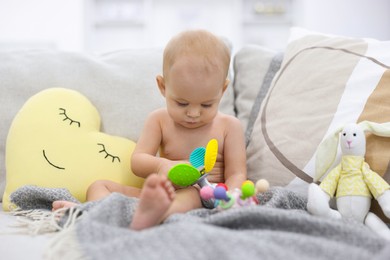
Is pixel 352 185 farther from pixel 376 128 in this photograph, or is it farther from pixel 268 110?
pixel 268 110

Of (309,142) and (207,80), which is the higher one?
(207,80)

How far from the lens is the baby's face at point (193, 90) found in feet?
3.23

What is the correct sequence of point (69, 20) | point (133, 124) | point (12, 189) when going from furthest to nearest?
point (69, 20) < point (133, 124) < point (12, 189)

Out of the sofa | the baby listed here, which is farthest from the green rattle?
the sofa

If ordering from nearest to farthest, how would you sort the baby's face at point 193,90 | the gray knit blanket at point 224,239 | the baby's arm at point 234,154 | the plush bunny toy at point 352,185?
the gray knit blanket at point 224,239 → the plush bunny toy at point 352,185 → the baby's face at point 193,90 → the baby's arm at point 234,154

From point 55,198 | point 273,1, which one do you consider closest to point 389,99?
point 55,198

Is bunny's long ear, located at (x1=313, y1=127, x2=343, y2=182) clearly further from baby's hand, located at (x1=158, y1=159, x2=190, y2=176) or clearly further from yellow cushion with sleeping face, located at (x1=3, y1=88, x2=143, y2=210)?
yellow cushion with sleeping face, located at (x1=3, y1=88, x2=143, y2=210)

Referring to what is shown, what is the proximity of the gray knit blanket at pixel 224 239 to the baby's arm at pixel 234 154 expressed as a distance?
13.4 inches

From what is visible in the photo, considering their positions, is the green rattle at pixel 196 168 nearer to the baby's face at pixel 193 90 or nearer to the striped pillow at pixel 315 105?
the baby's face at pixel 193 90

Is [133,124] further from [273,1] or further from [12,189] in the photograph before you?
[273,1]

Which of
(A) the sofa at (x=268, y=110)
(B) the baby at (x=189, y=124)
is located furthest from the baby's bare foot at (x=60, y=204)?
(A) the sofa at (x=268, y=110)

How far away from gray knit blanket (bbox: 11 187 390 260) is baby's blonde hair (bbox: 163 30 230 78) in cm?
39

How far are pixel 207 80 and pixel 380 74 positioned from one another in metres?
0.43

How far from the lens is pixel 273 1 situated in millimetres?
3949
